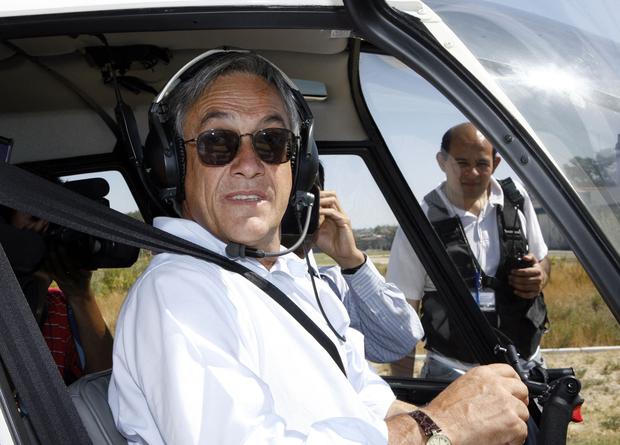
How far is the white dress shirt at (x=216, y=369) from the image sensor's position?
4.95ft

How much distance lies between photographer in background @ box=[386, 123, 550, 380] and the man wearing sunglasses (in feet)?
2.12

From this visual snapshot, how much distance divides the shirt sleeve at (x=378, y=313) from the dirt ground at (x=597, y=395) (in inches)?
65.9

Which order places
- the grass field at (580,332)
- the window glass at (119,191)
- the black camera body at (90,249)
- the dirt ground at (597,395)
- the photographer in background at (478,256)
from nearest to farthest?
the black camera body at (90,249) < the photographer in background at (478,256) < the window glass at (119,191) < the grass field at (580,332) < the dirt ground at (597,395)

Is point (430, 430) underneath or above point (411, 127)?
underneath

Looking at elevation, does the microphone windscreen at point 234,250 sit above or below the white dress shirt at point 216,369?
above

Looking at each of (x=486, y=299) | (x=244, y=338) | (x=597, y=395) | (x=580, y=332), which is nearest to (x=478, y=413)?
(x=244, y=338)

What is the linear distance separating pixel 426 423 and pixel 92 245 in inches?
46.0

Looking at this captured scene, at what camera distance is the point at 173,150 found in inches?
77.0

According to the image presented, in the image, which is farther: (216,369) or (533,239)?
(533,239)

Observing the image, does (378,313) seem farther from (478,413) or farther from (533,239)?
(533,239)

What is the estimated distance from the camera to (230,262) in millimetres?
1863

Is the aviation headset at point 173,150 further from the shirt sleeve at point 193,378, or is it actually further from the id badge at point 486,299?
the id badge at point 486,299

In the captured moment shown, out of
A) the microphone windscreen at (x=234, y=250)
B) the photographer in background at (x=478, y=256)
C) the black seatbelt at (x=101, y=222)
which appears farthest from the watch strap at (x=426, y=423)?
the photographer in background at (x=478, y=256)

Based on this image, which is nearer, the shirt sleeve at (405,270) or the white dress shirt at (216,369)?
the white dress shirt at (216,369)
